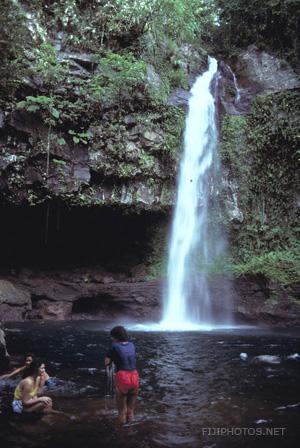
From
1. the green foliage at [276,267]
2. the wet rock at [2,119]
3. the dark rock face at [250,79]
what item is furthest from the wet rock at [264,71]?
the wet rock at [2,119]

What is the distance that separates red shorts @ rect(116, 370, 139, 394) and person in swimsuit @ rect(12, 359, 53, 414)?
1191 millimetres

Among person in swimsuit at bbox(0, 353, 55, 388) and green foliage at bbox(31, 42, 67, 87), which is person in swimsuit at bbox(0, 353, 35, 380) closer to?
person in swimsuit at bbox(0, 353, 55, 388)

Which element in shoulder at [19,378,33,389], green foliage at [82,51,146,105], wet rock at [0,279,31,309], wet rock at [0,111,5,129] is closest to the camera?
shoulder at [19,378,33,389]

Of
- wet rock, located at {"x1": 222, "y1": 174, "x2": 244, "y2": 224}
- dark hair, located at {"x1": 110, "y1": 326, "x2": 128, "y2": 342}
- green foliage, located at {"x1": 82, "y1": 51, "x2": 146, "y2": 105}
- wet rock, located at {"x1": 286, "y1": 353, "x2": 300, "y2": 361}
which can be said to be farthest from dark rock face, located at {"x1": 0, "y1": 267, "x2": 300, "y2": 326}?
dark hair, located at {"x1": 110, "y1": 326, "x2": 128, "y2": 342}

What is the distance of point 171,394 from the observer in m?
6.93

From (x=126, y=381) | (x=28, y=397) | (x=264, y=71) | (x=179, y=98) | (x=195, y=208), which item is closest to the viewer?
(x=126, y=381)

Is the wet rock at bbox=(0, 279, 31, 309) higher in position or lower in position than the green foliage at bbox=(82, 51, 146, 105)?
lower

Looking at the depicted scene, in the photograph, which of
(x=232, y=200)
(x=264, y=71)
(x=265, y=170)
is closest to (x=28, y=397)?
(x=232, y=200)

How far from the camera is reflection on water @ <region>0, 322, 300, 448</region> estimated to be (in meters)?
5.07

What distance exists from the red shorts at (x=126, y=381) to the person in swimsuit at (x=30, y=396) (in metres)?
1.19

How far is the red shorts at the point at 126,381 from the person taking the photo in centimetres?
534

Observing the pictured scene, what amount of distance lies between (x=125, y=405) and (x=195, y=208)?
41.7ft

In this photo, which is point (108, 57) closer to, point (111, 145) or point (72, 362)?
point (111, 145)

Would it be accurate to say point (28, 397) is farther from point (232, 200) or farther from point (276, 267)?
point (232, 200)
